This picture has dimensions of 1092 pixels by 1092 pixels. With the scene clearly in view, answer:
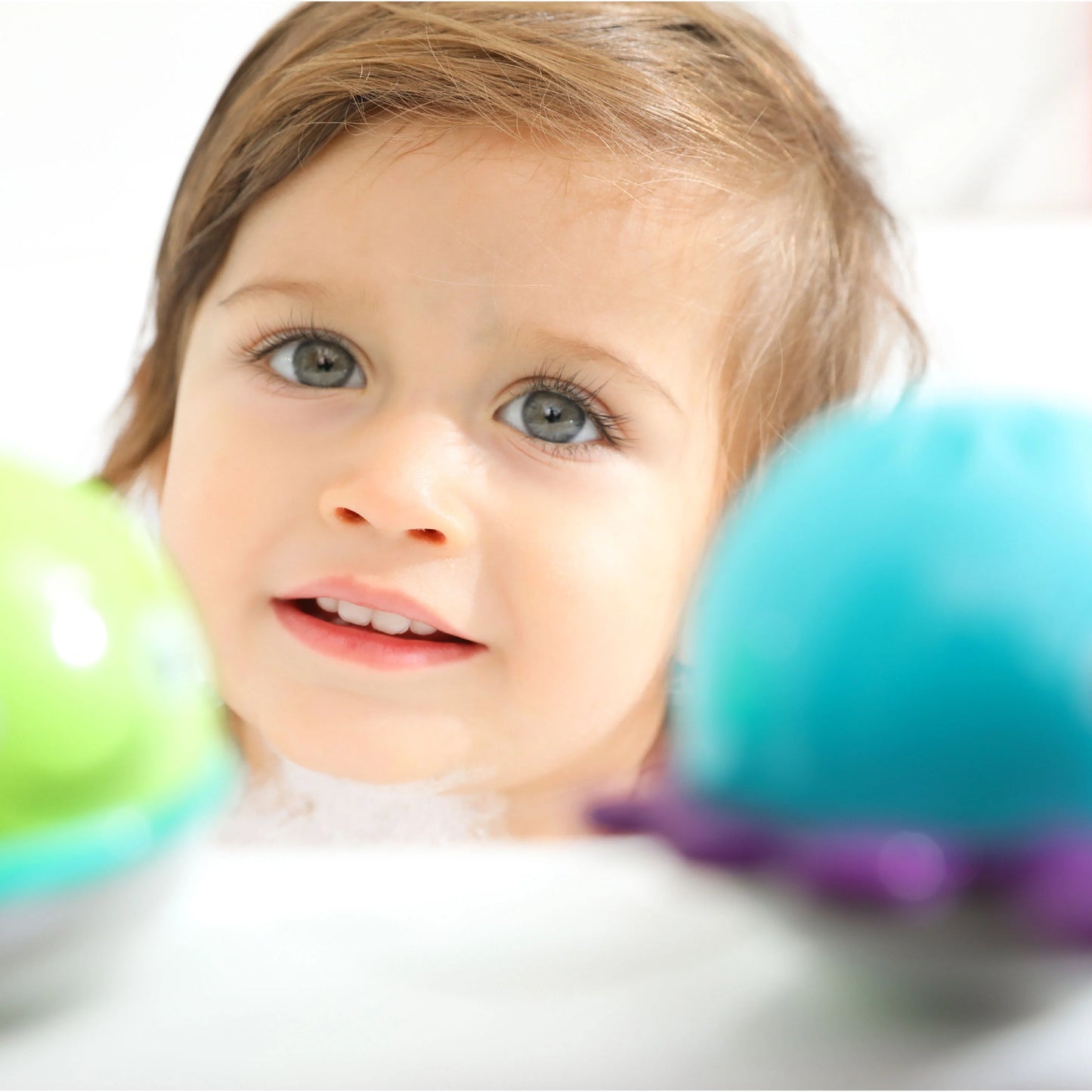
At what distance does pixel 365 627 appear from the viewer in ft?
2.67

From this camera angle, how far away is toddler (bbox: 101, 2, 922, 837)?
2.67 feet

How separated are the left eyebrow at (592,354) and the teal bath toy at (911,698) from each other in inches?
21.6

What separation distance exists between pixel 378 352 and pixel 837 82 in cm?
115

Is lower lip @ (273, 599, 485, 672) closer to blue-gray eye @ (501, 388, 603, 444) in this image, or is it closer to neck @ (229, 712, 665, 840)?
blue-gray eye @ (501, 388, 603, 444)

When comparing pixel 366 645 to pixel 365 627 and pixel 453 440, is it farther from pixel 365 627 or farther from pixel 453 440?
pixel 453 440

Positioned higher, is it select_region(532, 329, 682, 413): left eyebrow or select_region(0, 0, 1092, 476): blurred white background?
select_region(0, 0, 1092, 476): blurred white background

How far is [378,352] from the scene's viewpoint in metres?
0.83

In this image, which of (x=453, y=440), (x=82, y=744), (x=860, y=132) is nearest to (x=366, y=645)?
(x=453, y=440)

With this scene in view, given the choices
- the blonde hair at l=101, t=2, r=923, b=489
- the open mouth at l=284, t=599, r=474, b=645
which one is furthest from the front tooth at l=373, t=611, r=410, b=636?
the blonde hair at l=101, t=2, r=923, b=489

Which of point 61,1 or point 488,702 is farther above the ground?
point 61,1

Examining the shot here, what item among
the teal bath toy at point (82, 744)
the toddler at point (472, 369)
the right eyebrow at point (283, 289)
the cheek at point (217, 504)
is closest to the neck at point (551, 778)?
the toddler at point (472, 369)

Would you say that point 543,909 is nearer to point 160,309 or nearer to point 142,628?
point 142,628

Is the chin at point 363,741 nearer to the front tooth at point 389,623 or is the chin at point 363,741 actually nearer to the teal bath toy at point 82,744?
the front tooth at point 389,623

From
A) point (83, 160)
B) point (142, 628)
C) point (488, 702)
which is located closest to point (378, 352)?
point (488, 702)
